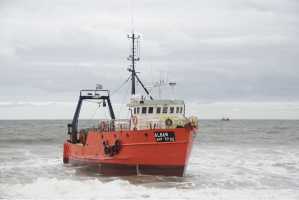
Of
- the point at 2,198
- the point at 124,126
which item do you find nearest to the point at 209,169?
the point at 124,126

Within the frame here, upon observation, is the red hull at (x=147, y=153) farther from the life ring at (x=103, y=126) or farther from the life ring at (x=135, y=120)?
the life ring at (x=103, y=126)

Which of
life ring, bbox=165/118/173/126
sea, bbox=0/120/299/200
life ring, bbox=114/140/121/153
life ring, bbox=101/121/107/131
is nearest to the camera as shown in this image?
sea, bbox=0/120/299/200

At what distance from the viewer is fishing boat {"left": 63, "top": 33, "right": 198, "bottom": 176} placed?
29.5 m

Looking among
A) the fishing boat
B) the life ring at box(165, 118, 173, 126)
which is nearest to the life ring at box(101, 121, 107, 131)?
the fishing boat

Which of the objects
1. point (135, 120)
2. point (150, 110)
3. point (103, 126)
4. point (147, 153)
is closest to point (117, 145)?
point (135, 120)

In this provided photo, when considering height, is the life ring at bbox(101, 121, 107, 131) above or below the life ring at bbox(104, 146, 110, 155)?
above

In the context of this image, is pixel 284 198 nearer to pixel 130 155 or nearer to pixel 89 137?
pixel 130 155

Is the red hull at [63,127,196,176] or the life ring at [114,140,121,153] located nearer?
the red hull at [63,127,196,176]

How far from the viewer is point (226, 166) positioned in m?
38.8

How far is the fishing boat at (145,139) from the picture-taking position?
96.9 feet

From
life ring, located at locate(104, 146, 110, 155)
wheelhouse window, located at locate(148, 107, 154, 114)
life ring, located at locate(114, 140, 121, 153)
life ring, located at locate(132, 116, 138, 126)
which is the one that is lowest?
life ring, located at locate(104, 146, 110, 155)

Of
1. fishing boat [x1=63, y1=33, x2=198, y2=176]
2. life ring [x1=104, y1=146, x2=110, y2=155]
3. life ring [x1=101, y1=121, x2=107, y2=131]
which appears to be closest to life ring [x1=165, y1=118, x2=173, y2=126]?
fishing boat [x1=63, y1=33, x2=198, y2=176]

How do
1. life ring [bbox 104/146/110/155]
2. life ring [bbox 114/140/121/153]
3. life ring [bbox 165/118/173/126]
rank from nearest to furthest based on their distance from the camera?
life ring [bbox 165/118/173/126] → life ring [bbox 114/140/121/153] → life ring [bbox 104/146/110/155]

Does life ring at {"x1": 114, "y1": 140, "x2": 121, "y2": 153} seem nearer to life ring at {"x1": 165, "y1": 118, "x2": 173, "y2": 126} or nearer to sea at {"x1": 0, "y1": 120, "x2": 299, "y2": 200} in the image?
sea at {"x1": 0, "y1": 120, "x2": 299, "y2": 200}
